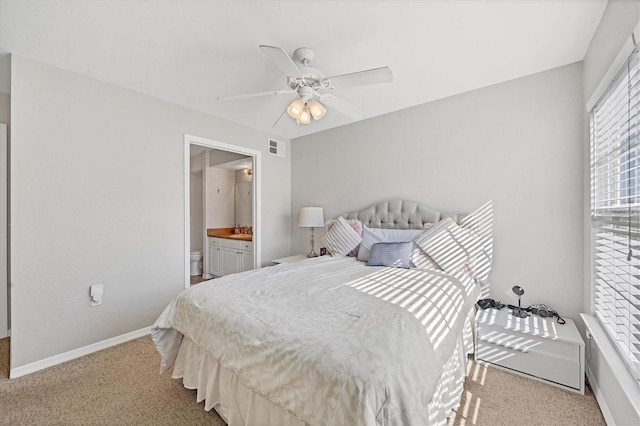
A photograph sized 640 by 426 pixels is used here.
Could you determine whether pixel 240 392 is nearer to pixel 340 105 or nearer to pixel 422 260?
pixel 422 260

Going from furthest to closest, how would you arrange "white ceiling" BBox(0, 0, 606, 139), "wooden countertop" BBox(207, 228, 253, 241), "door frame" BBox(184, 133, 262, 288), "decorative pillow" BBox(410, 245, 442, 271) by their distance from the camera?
"wooden countertop" BBox(207, 228, 253, 241)
"door frame" BBox(184, 133, 262, 288)
"decorative pillow" BBox(410, 245, 442, 271)
"white ceiling" BBox(0, 0, 606, 139)

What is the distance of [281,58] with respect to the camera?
1.74 m

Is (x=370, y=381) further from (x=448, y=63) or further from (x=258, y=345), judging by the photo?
(x=448, y=63)

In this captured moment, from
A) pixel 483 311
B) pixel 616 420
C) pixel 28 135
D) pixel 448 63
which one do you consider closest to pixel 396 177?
pixel 448 63

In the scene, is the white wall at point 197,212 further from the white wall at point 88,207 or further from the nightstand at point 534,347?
the nightstand at point 534,347

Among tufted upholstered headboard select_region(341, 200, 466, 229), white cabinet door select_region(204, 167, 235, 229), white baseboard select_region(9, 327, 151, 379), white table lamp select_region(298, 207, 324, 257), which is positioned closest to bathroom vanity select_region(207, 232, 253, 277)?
white cabinet door select_region(204, 167, 235, 229)

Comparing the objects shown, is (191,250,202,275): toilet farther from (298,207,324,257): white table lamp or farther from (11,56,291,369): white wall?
(298,207,324,257): white table lamp

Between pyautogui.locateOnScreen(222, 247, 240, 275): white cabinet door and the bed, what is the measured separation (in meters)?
2.27

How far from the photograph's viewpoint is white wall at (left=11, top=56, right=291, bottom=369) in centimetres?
220

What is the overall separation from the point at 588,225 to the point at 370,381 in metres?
2.30

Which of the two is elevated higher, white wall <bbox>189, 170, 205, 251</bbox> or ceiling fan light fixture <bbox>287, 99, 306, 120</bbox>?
ceiling fan light fixture <bbox>287, 99, 306, 120</bbox>

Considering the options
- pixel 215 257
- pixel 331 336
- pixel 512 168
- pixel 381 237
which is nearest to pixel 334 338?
pixel 331 336

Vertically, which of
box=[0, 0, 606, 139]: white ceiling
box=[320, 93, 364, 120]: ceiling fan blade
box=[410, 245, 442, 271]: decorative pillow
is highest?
box=[0, 0, 606, 139]: white ceiling

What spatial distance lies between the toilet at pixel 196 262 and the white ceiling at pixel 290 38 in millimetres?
3253
